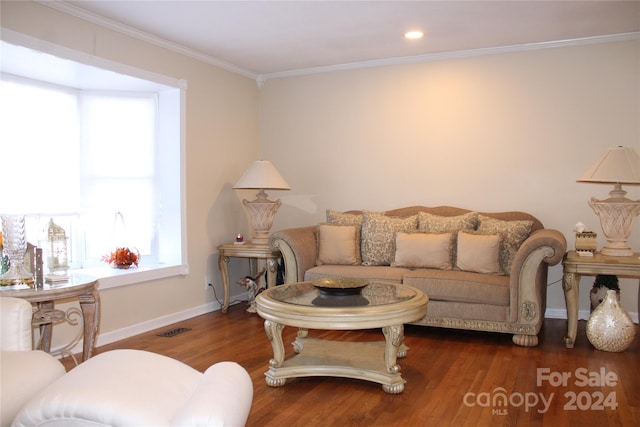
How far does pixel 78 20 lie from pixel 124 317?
225cm

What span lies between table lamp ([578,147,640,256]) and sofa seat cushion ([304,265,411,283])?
4.99 feet

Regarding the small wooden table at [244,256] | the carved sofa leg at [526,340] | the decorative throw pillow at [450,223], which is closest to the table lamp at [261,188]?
the small wooden table at [244,256]

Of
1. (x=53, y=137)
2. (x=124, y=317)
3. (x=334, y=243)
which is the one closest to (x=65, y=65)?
(x=53, y=137)

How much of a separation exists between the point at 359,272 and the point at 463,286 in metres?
0.85

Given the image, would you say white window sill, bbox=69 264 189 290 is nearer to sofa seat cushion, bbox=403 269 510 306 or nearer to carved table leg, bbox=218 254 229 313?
carved table leg, bbox=218 254 229 313

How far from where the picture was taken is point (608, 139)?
14.9 feet

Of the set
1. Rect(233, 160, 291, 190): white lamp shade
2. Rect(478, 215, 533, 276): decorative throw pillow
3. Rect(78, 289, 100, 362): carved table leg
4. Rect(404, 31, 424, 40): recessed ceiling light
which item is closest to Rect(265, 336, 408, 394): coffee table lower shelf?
Rect(78, 289, 100, 362): carved table leg

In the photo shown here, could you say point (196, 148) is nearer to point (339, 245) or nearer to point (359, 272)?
point (339, 245)

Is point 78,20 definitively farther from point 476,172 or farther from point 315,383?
point 476,172

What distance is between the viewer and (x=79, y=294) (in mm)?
2906

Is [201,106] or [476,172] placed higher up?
[201,106]

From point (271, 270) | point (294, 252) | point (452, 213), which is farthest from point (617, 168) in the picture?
point (271, 270)

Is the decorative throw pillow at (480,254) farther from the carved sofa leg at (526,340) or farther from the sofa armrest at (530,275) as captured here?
the carved sofa leg at (526,340)

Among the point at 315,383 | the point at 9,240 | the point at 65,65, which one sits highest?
the point at 65,65
